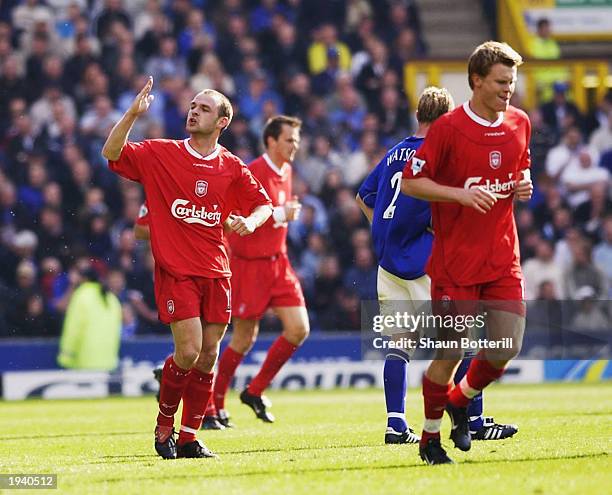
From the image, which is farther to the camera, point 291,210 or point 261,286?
point 261,286

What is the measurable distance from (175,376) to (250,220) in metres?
1.13

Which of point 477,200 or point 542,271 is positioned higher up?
point 477,200

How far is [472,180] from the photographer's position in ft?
26.6

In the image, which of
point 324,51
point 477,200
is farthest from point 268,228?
point 324,51

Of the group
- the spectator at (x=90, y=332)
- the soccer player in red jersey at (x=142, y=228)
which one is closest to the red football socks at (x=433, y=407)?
the soccer player in red jersey at (x=142, y=228)

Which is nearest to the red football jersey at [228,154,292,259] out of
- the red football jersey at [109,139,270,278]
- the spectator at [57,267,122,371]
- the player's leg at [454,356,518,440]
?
the player's leg at [454,356,518,440]

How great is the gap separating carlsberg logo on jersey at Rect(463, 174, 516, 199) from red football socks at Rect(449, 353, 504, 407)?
106cm

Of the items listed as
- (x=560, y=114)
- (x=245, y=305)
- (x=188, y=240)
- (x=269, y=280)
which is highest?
(x=560, y=114)

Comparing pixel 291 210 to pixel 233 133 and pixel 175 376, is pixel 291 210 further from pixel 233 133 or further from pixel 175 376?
pixel 233 133

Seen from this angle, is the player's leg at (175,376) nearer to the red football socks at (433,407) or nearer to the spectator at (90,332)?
the red football socks at (433,407)

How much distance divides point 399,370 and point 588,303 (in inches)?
380

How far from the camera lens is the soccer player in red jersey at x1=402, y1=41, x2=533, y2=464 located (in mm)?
8047

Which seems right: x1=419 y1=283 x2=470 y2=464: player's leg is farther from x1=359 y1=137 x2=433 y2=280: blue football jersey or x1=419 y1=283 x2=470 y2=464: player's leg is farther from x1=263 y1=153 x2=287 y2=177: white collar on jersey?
x1=263 y1=153 x2=287 y2=177: white collar on jersey

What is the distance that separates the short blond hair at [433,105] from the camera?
380 inches
